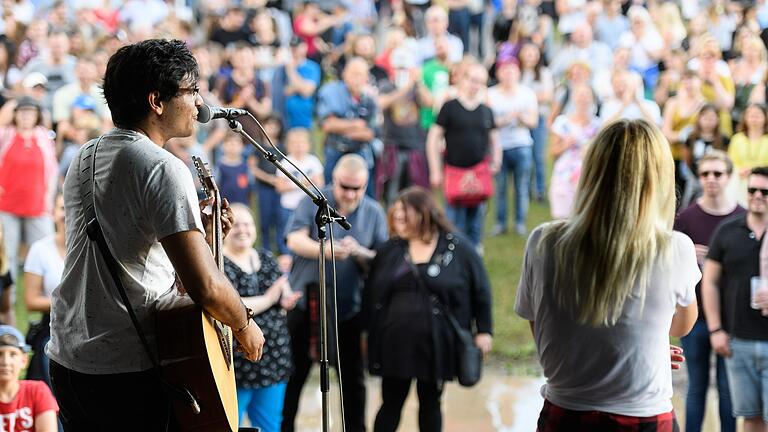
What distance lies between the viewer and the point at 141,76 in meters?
2.88

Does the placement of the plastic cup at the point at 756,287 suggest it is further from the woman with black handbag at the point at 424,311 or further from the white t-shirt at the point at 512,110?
the white t-shirt at the point at 512,110

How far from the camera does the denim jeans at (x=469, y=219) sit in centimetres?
1007

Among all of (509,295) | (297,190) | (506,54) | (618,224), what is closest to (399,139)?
(297,190)

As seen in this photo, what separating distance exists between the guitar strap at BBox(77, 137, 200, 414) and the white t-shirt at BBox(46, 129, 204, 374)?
0.6 inches

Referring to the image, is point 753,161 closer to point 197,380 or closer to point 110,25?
point 197,380

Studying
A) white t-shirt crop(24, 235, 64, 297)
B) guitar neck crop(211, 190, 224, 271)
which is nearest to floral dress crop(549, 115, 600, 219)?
white t-shirt crop(24, 235, 64, 297)

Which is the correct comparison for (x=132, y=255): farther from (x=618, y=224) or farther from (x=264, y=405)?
(x=264, y=405)

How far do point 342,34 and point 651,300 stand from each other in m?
11.1

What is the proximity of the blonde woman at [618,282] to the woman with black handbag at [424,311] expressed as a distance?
2933 mm

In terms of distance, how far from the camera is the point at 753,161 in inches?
343

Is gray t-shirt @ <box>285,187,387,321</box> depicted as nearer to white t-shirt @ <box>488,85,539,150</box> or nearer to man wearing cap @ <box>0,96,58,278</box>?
man wearing cap @ <box>0,96,58,278</box>

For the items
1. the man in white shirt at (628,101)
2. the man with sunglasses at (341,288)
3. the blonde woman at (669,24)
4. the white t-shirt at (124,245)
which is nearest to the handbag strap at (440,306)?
the man with sunglasses at (341,288)

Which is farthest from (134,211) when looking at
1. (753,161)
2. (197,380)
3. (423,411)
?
(753,161)

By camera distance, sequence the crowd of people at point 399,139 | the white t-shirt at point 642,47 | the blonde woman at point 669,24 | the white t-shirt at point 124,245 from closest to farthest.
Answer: the white t-shirt at point 124,245 → the crowd of people at point 399,139 → the white t-shirt at point 642,47 → the blonde woman at point 669,24
